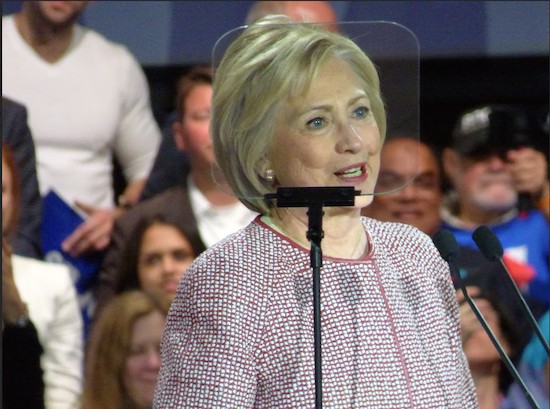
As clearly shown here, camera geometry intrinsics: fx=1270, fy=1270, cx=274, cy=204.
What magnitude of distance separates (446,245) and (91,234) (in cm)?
212

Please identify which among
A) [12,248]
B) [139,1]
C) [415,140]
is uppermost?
[415,140]

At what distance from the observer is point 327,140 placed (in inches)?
70.0

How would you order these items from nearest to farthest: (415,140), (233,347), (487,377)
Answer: (233,347) → (415,140) → (487,377)

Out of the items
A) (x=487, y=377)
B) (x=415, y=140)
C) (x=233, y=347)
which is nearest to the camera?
(x=233, y=347)

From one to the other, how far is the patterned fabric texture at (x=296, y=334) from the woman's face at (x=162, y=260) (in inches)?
75.8

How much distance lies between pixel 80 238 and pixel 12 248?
202 millimetres

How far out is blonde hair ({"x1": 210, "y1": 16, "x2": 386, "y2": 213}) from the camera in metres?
1.77

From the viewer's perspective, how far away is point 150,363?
365 centimetres

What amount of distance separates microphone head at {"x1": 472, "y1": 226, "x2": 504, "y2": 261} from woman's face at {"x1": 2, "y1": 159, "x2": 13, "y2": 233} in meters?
2.15

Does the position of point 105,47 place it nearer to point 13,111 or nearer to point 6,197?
point 13,111

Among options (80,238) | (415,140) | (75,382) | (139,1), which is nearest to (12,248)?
(80,238)

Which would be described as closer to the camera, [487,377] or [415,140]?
[415,140]

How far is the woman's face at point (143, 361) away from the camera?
3.63 metres

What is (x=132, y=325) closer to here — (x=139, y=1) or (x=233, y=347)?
(x=139, y=1)
